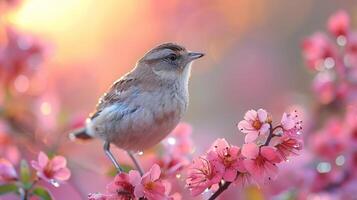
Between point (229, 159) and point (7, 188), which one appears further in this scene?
point (7, 188)

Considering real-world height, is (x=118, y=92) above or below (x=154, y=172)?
above

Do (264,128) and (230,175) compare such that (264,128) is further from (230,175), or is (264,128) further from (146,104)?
(146,104)

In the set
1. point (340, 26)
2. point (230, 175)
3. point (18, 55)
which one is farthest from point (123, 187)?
point (18, 55)

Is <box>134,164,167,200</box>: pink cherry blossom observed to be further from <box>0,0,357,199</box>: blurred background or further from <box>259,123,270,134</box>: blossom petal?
<box>0,0,357,199</box>: blurred background

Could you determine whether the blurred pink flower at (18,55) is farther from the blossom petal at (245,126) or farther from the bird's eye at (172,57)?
the blossom petal at (245,126)

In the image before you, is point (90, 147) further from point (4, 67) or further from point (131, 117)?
point (131, 117)

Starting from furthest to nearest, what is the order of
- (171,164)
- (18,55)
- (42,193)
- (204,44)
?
(204,44) → (18,55) → (171,164) → (42,193)

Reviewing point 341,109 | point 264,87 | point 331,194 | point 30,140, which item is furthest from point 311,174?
point 264,87

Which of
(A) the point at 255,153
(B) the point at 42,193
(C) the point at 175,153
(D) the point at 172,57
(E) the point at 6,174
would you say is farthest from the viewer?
(D) the point at 172,57

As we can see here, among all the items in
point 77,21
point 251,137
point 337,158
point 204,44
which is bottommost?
point 337,158
